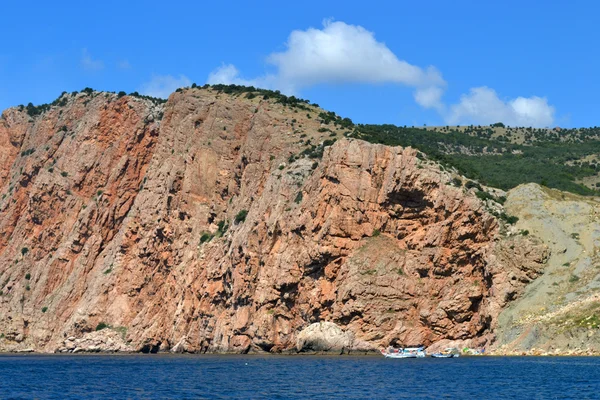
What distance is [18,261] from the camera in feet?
412

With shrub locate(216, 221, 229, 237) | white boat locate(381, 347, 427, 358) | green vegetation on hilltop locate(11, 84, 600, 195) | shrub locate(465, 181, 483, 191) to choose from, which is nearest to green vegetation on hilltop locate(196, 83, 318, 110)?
green vegetation on hilltop locate(11, 84, 600, 195)

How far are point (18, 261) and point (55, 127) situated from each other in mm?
24412

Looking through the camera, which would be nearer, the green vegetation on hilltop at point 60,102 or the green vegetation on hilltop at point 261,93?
the green vegetation on hilltop at point 261,93

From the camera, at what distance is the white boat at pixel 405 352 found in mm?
82812

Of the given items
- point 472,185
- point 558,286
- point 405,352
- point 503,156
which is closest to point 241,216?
point 472,185

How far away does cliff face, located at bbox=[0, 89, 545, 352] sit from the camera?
87.3 meters

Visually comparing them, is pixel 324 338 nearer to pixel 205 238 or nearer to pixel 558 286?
pixel 558 286

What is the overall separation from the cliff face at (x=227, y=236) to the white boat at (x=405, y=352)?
167 centimetres

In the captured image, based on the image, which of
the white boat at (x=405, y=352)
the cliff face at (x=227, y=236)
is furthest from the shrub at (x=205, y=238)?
the white boat at (x=405, y=352)

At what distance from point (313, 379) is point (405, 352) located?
24618 mm

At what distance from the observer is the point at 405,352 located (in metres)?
83.7

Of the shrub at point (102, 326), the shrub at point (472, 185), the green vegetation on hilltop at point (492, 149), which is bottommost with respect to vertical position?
the shrub at point (102, 326)

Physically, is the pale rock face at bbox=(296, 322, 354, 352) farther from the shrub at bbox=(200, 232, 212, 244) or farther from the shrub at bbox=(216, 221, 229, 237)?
the shrub at bbox=(200, 232, 212, 244)

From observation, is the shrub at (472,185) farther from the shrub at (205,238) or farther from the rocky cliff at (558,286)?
the shrub at (205,238)
